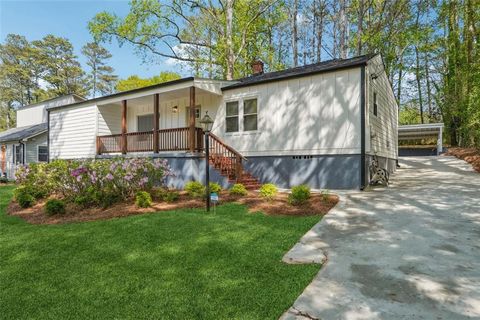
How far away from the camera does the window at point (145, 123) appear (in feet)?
49.7

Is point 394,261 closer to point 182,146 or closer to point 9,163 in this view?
point 182,146

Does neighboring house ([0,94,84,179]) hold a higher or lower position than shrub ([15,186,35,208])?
higher

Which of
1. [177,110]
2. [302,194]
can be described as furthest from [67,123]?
[302,194]

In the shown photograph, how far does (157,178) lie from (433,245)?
682 cm

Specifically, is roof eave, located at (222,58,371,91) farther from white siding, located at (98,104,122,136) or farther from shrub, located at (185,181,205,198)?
white siding, located at (98,104,122,136)

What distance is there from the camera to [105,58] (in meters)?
44.4

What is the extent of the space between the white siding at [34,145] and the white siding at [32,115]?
15.3 ft

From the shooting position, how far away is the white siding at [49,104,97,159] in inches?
591

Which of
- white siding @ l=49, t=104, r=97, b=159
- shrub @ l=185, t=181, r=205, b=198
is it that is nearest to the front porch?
white siding @ l=49, t=104, r=97, b=159

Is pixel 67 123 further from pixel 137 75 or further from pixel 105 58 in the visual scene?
pixel 105 58

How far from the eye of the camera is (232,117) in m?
11.7

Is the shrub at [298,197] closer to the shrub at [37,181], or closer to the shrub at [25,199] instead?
the shrub at [37,181]

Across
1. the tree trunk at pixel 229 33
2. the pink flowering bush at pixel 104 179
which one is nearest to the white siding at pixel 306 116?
the pink flowering bush at pixel 104 179

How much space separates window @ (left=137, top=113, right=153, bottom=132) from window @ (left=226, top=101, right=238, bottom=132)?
5.13 meters
